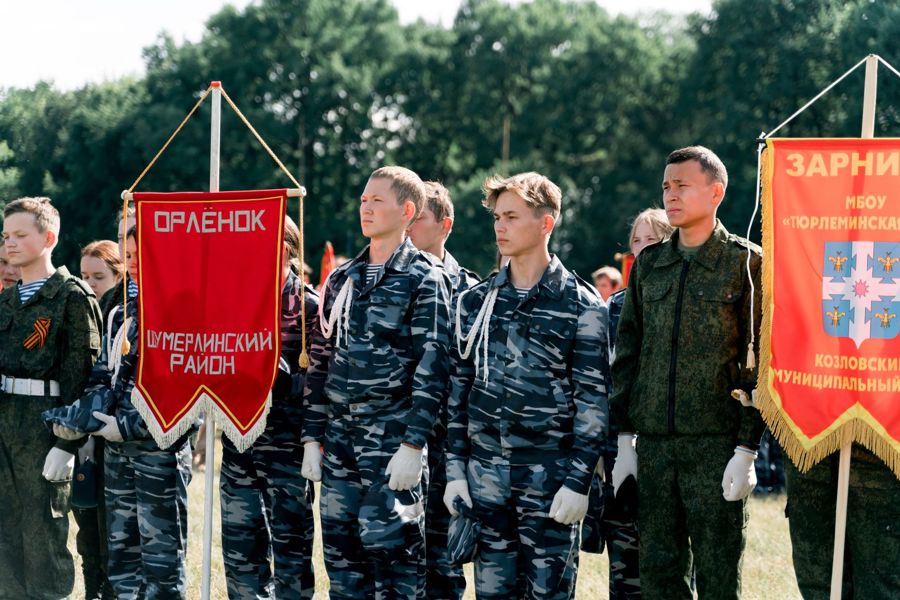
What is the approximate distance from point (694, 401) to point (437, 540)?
5.69 feet

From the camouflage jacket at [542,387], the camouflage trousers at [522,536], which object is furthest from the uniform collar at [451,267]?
the camouflage trousers at [522,536]

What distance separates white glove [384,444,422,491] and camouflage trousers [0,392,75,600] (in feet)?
8.15

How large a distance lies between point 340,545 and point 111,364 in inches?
69.8

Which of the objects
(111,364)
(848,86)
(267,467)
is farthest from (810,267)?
(848,86)

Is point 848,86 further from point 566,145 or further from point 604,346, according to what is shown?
point 604,346

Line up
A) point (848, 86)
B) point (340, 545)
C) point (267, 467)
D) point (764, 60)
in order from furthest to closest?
point (764, 60) → point (848, 86) → point (267, 467) → point (340, 545)

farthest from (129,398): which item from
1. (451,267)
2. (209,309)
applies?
(451,267)

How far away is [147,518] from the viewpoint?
18.0 ft

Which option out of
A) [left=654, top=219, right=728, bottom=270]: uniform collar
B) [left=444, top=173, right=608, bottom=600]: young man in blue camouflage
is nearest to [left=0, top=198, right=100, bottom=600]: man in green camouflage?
[left=444, top=173, right=608, bottom=600]: young man in blue camouflage

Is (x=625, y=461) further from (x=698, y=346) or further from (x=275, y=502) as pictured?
(x=275, y=502)

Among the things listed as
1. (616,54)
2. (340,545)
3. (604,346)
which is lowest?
(340,545)

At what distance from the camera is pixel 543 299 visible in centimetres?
457

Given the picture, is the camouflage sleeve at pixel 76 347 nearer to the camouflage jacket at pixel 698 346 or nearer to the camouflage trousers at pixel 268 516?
the camouflage trousers at pixel 268 516

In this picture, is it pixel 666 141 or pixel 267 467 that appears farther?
pixel 666 141
